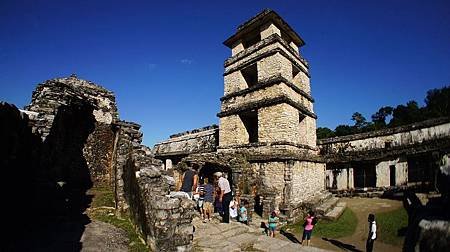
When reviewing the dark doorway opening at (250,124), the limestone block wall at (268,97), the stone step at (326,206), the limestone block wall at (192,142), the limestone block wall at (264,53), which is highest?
the limestone block wall at (264,53)

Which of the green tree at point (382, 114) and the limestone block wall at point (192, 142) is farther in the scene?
the green tree at point (382, 114)

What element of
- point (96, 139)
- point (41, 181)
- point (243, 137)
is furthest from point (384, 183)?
point (41, 181)

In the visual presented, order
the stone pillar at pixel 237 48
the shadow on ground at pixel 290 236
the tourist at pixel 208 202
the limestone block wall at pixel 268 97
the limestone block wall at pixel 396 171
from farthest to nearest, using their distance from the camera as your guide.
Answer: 1. the stone pillar at pixel 237 48
2. the limestone block wall at pixel 396 171
3. the limestone block wall at pixel 268 97
4. the shadow on ground at pixel 290 236
5. the tourist at pixel 208 202

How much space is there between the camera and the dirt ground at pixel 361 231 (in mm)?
10333

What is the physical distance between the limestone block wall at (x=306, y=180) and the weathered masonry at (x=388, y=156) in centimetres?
151

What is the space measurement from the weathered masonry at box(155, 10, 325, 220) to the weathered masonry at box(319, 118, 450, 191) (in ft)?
4.95

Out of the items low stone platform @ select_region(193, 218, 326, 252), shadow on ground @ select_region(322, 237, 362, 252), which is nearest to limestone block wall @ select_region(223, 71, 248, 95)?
shadow on ground @ select_region(322, 237, 362, 252)

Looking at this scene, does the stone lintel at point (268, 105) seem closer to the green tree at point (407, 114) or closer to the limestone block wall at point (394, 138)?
the limestone block wall at point (394, 138)

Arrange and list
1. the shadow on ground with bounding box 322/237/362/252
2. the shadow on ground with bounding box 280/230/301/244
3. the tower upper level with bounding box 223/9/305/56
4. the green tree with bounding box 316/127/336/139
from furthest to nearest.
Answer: the green tree with bounding box 316/127/336/139 → the tower upper level with bounding box 223/9/305/56 → the shadow on ground with bounding box 280/230/301/244 → the shadow on ground with bounding box 322/237/362/252

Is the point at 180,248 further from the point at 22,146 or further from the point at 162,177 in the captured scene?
the point at 22,146

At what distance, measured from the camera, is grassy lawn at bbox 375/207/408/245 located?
10703mm

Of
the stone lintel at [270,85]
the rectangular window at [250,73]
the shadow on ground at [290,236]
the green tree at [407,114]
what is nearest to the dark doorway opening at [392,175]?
the stone lintel at [270,85]

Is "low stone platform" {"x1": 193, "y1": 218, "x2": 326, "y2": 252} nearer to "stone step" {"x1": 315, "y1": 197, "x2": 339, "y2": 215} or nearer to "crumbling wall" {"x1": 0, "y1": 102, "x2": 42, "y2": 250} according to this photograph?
"crumbling wall" {"x1": 0, "y1": 102, "x2": 42, "y2": 250}

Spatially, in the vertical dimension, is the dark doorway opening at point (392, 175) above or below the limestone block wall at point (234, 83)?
below
